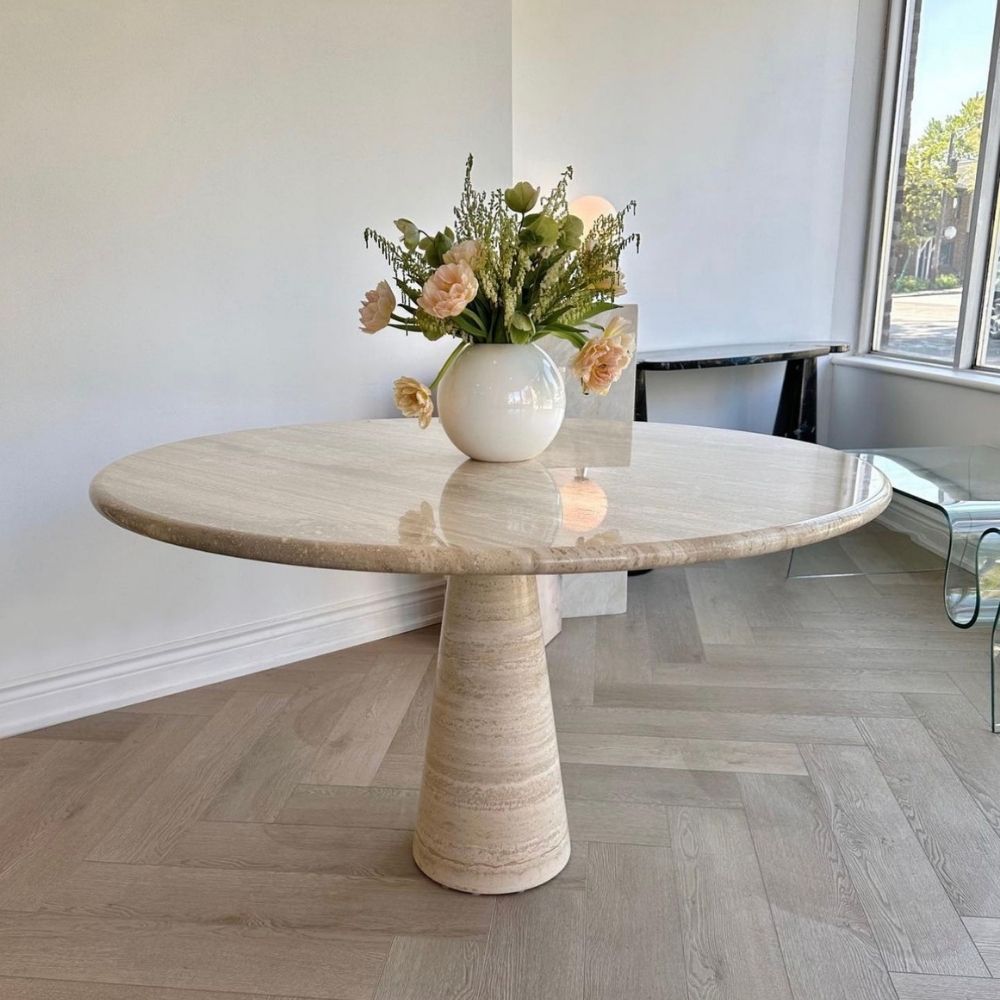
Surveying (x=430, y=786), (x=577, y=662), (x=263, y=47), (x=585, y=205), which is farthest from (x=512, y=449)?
(x=585, y=205)

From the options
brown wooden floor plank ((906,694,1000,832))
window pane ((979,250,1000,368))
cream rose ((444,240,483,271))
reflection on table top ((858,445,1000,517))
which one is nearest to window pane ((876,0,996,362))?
window pane ((979,250,1000,368))

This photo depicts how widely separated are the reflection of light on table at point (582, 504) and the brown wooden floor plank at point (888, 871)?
81 centimetres

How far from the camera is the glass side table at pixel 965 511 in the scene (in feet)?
5.73

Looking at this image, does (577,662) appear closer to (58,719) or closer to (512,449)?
(512,449)

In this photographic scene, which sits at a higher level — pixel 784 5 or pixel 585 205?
pixel 784 5

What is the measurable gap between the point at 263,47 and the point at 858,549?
2.26m

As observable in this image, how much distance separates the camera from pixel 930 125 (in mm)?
3082

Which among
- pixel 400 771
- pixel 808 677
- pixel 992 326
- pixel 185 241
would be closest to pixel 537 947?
pixel 400 771

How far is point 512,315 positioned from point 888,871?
1.10 metres

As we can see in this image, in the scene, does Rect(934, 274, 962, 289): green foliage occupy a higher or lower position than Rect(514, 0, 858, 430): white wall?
lower

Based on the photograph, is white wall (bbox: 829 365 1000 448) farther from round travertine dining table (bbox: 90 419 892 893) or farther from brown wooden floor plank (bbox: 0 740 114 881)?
brown wooden floor plank (bbox: 0 740 114 881)

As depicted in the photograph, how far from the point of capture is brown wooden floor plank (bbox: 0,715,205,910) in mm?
1453

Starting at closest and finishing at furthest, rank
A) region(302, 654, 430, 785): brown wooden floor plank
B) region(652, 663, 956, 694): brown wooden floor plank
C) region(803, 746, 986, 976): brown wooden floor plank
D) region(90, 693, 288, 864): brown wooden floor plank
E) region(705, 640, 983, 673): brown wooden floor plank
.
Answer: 1. region(803, 746, 986, 976): brown wooden floor plank
2. region(90, 693, 288, 864): brown wooden floor plank
3. region(302, 654, 430, 785): brown wooden floor plank
4. region(652, 663, 956, 694): brown wooden floor plank
5. region(705, 640, 983, 673): brown wooden floor plank

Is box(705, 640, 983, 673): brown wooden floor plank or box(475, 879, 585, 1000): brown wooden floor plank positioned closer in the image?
box(475, 879, 585, 1000): brown wooden floor plank
